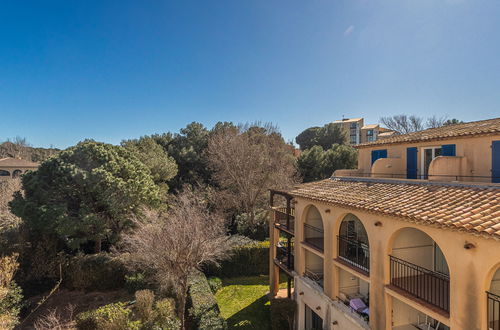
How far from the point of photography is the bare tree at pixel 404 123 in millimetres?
50031

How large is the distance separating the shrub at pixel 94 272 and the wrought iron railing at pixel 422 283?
19675mm

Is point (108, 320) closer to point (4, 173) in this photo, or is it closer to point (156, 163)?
point (156, 163)

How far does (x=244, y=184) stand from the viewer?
3238 centimetres

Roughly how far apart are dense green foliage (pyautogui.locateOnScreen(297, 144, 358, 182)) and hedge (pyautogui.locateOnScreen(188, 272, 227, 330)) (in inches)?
984

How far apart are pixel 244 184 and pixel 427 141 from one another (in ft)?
70.7

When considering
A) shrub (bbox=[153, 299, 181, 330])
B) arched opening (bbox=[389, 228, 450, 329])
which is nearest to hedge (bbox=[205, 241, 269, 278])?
shrub (bbox=[153, 299, 181, 330])

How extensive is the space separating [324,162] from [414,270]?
96.6 ft

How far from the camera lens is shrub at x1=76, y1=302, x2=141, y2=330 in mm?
13266

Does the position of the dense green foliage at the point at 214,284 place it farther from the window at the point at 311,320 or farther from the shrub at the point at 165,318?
the window at the point at 311,320

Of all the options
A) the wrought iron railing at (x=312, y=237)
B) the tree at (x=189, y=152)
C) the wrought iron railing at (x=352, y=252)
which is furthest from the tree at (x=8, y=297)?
the tree at (x=189, y=152)

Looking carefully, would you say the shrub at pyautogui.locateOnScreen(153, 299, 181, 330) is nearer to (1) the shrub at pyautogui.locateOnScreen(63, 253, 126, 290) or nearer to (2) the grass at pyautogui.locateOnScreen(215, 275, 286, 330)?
(2) the grass at pyautogui.locateOnScreen(215, 275, 286, 330)

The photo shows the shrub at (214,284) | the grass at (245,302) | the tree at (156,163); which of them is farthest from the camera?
the tree at (156,163)

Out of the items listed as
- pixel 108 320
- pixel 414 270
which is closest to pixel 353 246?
pixel 414 270

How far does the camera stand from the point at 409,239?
35.6ft
